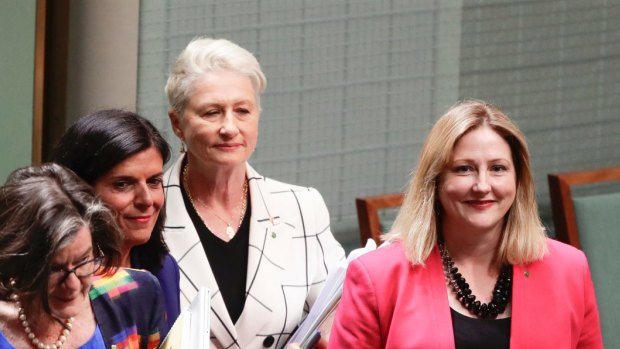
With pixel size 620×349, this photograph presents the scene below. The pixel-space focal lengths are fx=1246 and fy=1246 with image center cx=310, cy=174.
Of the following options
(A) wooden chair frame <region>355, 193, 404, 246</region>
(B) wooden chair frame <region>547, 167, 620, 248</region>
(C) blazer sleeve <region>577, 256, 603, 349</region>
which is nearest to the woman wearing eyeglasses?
(C) blazer sleeve <region>577, 256, 603, 349</region>

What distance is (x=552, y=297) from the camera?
9.19 ft

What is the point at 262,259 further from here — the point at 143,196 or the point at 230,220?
the point at 143,196

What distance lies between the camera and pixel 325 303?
2898mm

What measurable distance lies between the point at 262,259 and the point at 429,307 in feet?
1.90

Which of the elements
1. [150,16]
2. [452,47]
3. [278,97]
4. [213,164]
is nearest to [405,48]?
[452,47]

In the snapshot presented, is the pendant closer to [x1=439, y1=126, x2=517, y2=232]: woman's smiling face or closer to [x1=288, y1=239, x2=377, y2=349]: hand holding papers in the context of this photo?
[x1=288, y1=239, x2=377, y2=349]: hand holding papers

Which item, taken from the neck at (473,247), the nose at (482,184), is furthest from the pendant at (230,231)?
the nose at (482,184)

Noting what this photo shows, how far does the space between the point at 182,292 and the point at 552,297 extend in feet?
2.96

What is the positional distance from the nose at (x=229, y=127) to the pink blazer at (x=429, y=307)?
50 cm

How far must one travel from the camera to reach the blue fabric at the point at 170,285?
2764 millimetres

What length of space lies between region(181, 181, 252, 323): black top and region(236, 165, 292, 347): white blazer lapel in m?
0.02

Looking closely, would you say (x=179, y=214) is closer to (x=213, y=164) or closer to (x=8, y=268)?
(x=213, y=164)

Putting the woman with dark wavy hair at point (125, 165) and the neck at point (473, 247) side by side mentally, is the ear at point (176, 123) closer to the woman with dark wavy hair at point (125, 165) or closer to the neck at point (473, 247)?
the woman with dark wavy hair at point (125, 165)

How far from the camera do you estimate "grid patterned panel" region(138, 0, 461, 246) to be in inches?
170
